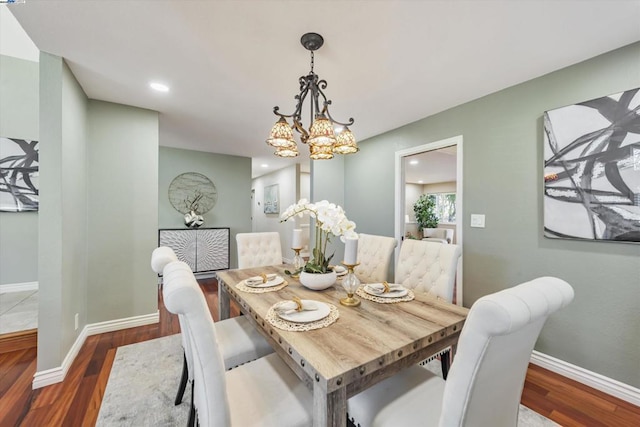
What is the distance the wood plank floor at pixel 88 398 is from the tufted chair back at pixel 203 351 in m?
1.31

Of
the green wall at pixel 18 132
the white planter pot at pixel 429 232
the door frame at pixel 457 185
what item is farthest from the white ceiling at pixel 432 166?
the green wall at pixel 18 132

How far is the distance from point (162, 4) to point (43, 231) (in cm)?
178

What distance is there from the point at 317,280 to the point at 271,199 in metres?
5.70

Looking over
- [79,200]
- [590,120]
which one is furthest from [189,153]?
[590,120]

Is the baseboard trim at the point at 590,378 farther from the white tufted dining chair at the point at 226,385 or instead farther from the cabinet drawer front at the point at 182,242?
the cabinet drawer front at the point at 182,242

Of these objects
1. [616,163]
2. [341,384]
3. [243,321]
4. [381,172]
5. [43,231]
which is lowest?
[243,321]

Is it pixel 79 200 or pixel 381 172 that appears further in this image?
pixel 381 172

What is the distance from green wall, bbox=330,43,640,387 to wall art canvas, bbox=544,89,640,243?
0.30 ft

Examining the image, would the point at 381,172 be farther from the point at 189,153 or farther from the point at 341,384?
the point at 189,153

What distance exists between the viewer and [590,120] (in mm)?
1840

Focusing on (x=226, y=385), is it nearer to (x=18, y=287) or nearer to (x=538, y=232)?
(x=538, y=232)

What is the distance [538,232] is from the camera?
2.13 meters

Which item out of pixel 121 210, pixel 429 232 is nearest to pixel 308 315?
pixel 121 210

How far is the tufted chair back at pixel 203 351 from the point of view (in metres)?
0.82
